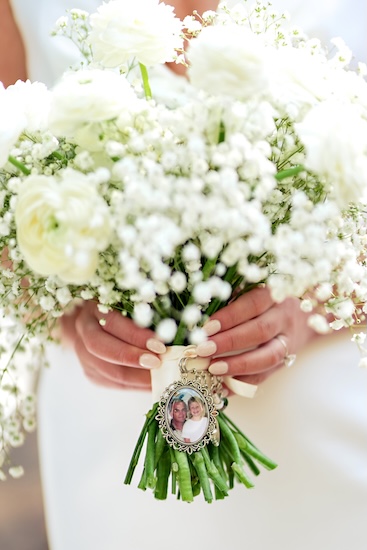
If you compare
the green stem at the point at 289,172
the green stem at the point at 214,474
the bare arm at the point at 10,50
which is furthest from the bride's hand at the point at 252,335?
the bare arm at the point at 10,50

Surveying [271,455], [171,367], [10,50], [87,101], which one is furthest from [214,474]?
[10,50]

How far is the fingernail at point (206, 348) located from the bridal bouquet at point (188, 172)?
0.09 metres

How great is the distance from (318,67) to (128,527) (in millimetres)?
941

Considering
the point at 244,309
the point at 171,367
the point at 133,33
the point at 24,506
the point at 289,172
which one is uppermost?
the point at 133,33

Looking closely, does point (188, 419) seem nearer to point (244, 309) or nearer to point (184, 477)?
point (184, 477)

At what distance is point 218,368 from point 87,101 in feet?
1.51

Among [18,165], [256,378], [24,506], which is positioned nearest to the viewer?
[18,165]

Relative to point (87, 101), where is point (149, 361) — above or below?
below

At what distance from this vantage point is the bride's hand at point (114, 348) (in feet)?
3.69

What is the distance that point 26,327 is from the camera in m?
1.13

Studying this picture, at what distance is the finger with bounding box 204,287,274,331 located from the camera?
3.58 feet

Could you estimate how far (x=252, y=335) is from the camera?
1.16 meters

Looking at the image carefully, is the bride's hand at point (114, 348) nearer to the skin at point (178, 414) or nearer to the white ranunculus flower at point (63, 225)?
the skin at point (178, 414)

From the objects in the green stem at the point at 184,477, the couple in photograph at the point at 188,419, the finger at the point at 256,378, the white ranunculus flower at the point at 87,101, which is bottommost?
the green stem at the point at 184,477
